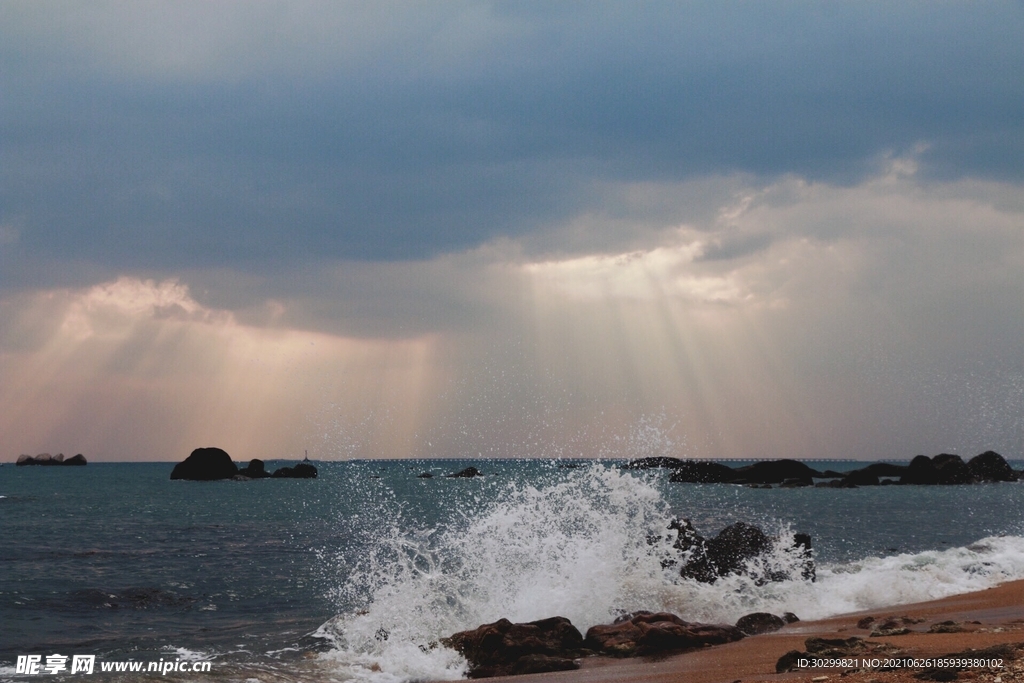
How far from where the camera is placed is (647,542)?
18.2 metres

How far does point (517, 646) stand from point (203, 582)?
501 inches

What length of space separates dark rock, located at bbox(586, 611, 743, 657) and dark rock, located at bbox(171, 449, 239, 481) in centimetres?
10399

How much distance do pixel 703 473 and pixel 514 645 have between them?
99.1m

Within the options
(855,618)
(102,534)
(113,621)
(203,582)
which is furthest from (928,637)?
(102,534)

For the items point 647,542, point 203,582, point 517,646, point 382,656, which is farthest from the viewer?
point 203,582

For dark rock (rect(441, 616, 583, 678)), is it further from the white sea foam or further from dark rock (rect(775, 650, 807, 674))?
dark rock (rect(775, 650, 807, 674))

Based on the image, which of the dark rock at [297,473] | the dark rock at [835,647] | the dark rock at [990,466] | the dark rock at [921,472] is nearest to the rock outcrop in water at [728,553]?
the dark rock at [835,647]

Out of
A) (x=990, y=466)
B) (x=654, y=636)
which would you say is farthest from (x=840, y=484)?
(x=654, y=636)

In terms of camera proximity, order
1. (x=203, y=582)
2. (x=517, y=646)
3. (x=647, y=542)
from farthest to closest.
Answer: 1. (x=203, y=582)
2. (x=647, y=542)
3. (x=517, y=646)

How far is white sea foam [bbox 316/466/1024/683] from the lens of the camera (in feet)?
48.0

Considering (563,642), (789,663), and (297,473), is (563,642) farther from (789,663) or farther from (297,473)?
(297,473)

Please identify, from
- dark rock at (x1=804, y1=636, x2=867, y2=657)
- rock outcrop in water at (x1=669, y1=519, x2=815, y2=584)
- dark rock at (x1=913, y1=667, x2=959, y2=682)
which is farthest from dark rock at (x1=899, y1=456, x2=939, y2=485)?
dark rock at (x1=913, y1=667, x2=959, y2=682)

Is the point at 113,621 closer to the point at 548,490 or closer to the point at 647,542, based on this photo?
the point at 548,490

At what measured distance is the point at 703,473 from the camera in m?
107
